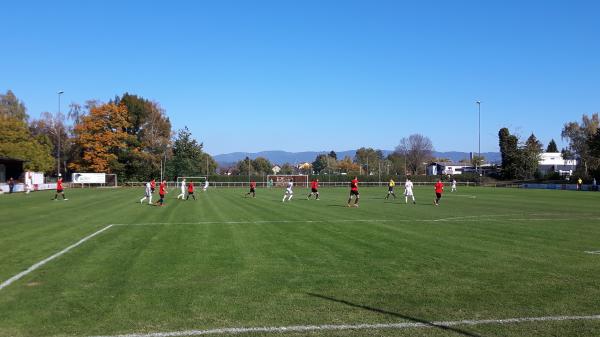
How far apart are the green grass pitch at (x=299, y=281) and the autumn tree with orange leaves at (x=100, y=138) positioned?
70.1 metres

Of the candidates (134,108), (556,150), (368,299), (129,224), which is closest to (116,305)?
(368,299)

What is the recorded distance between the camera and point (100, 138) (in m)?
82.4

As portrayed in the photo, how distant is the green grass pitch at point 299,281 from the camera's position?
6.59 meters

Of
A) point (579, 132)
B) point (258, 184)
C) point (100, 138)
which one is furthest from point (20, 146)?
point (579, 132)

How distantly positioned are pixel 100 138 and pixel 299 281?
80.9 metres

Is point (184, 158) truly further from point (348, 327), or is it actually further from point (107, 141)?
point (348, 327)

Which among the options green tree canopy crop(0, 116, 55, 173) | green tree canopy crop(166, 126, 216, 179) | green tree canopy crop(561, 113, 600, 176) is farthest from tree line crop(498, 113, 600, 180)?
green tree canopy crop(0, 116, 55, 173)

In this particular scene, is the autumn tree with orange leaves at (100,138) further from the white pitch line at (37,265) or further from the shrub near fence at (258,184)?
the white pitch line at (37,265)

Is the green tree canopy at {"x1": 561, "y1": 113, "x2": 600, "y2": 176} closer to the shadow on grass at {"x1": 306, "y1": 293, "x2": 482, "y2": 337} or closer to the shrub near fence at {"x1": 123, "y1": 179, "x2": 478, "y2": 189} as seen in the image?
the shrub near fence at {"x1": 123, "y1": 179, "x2": 478, "y2": 189}

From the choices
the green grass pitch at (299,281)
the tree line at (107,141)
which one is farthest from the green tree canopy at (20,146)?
the green grass pitch at (299,281)

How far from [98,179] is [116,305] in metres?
77.1

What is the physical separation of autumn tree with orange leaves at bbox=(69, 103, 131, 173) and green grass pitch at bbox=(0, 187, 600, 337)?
70.1 metres

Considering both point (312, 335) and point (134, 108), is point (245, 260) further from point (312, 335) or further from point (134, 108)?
point (134, 108)

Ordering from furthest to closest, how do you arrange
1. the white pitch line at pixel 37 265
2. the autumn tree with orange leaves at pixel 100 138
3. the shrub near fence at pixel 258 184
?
the shrub near fence at pixel 258 184 < the autumn tree with orange leaves at pixel 100 138 < the white pitch line at pixel 37 265
